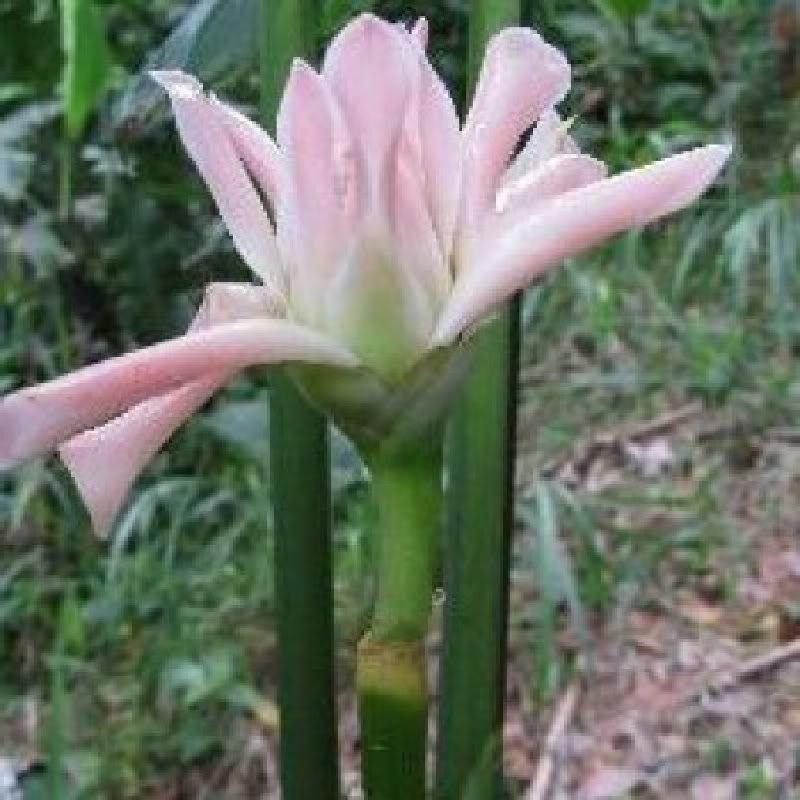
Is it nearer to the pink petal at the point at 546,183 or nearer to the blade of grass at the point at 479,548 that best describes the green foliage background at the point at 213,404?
the blade of grass at the point at 479,548

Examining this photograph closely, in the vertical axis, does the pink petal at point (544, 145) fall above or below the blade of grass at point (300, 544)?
above

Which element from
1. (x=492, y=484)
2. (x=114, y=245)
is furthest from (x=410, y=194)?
(x=114, y=245)

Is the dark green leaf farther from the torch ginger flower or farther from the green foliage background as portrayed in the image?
the green foliage background

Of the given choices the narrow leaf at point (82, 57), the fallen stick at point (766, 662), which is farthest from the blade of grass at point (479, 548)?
the fallen stick at point (766, 662)

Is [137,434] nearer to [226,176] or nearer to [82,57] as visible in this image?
[226,176]

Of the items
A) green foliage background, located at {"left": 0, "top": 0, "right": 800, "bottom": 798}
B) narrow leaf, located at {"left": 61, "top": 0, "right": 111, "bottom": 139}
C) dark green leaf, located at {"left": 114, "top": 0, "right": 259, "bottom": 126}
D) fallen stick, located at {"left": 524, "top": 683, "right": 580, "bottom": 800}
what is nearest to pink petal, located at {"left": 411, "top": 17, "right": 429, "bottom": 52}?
dark green leaf, located at {"left": 114, "top": 0, "right": 259, "bottom": 126}
